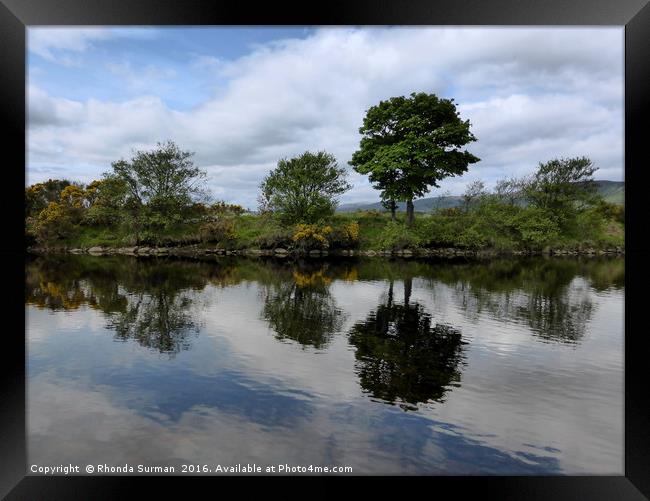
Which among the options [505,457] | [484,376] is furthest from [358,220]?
[505,457]

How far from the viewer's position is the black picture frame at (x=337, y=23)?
A: 4.86 meters

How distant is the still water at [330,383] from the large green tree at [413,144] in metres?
28.4

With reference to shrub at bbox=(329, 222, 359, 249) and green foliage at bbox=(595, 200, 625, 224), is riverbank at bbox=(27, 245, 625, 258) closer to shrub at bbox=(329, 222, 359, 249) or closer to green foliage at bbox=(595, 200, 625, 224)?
shrub at bbox=(329, 222, 359, 249)

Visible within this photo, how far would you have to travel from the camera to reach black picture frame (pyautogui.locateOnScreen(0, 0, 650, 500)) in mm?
4863

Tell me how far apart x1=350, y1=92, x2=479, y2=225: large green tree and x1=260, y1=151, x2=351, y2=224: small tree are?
392 centimetres

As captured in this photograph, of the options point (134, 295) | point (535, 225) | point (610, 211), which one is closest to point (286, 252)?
point (134, 295)

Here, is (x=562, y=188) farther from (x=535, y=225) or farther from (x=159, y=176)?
(x=159, y=176)

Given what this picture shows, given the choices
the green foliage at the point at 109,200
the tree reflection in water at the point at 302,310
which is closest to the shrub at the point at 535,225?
the tree reflection in water at the point at 302,310

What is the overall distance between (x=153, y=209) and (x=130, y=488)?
5116cm

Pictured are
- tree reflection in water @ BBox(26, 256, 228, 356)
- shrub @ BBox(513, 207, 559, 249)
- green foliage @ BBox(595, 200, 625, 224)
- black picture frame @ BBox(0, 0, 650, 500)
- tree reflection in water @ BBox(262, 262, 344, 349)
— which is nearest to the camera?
black picture frame @ BBox(0, 0, 650, 500)

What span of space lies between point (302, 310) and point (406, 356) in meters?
7.12

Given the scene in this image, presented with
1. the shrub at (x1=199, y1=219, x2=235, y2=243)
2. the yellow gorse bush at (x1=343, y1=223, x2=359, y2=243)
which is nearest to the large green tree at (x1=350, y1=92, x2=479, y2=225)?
the yellow gorse bush at (x1=343, y1=223, x2=359, y2=243)

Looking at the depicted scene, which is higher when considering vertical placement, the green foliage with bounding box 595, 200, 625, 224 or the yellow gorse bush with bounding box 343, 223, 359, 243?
the green foliage with bounding box 595, 200, 625, 224
